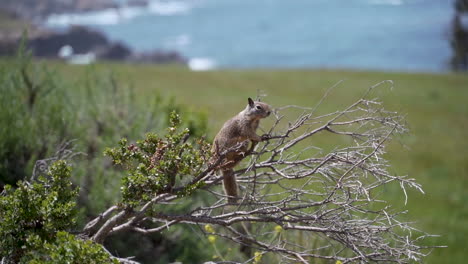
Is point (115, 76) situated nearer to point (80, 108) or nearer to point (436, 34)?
point (80, 108)

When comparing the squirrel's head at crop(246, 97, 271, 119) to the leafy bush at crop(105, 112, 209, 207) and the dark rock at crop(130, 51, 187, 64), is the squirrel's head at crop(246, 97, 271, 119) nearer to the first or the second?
the leafy bush at crop(105, 112, 209, 207)

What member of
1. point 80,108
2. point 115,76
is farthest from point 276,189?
point 115,76

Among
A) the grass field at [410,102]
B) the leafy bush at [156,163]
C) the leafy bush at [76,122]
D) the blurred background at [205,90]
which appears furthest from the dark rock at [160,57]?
the leafy bush at [156,163]

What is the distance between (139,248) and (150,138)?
249 cm

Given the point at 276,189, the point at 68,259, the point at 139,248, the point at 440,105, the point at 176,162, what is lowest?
the point at 440,105

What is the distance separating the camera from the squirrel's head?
3.48 m

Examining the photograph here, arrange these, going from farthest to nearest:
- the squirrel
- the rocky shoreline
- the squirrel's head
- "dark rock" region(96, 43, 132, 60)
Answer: "dark rock" region(96, 43, 132, 60), the rocky shoreline, the squirrel's head, the squirrel

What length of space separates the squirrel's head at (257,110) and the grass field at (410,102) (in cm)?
490

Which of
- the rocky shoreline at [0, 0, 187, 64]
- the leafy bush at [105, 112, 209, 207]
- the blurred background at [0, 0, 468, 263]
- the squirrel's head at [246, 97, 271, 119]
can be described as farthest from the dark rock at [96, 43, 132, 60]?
the leafy bush at [105, 112, 209, 207]

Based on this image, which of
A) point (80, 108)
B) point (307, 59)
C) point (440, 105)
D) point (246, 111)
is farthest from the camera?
point (307, 59)

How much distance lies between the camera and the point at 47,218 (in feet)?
7.77

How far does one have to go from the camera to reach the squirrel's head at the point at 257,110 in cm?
348

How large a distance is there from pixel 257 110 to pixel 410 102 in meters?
16.4

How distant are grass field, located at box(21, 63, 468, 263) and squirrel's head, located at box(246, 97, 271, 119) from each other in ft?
16.1
